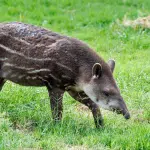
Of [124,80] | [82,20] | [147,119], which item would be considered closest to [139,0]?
[82,20]

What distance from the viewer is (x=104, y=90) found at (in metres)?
7.67

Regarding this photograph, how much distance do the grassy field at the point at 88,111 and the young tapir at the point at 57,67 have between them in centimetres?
30

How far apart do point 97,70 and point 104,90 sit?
292 millimetres

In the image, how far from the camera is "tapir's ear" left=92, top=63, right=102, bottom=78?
7564mm

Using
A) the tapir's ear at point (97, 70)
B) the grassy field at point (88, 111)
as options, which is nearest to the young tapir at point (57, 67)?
the tapir's ear at point (97, 70)

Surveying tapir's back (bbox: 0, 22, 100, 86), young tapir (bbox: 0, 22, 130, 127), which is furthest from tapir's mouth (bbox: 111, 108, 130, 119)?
tapir's back (bbox: 0, 22, 100, 86)

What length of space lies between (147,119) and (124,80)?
72.5 inches

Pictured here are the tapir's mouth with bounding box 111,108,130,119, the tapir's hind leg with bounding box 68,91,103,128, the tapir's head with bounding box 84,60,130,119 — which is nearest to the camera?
the tapir's mouth with bounding box 111,108,130,119

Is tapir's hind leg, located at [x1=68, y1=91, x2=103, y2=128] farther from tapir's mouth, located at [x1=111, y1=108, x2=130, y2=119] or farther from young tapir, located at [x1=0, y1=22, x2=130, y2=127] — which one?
tapir's mouth, located at [x1=111, y1=108, x2=130, y2=119]

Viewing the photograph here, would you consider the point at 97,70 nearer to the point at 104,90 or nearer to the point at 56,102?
the point at 104,90

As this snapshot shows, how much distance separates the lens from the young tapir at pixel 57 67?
24.9 ft

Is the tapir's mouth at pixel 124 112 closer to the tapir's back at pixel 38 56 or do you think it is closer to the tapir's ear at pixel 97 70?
the tapir's ear at pixel 97 70

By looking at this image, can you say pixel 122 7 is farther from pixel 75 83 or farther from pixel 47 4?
pixel 75 83

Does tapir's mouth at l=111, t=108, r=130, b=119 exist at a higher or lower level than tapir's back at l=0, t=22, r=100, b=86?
lower
